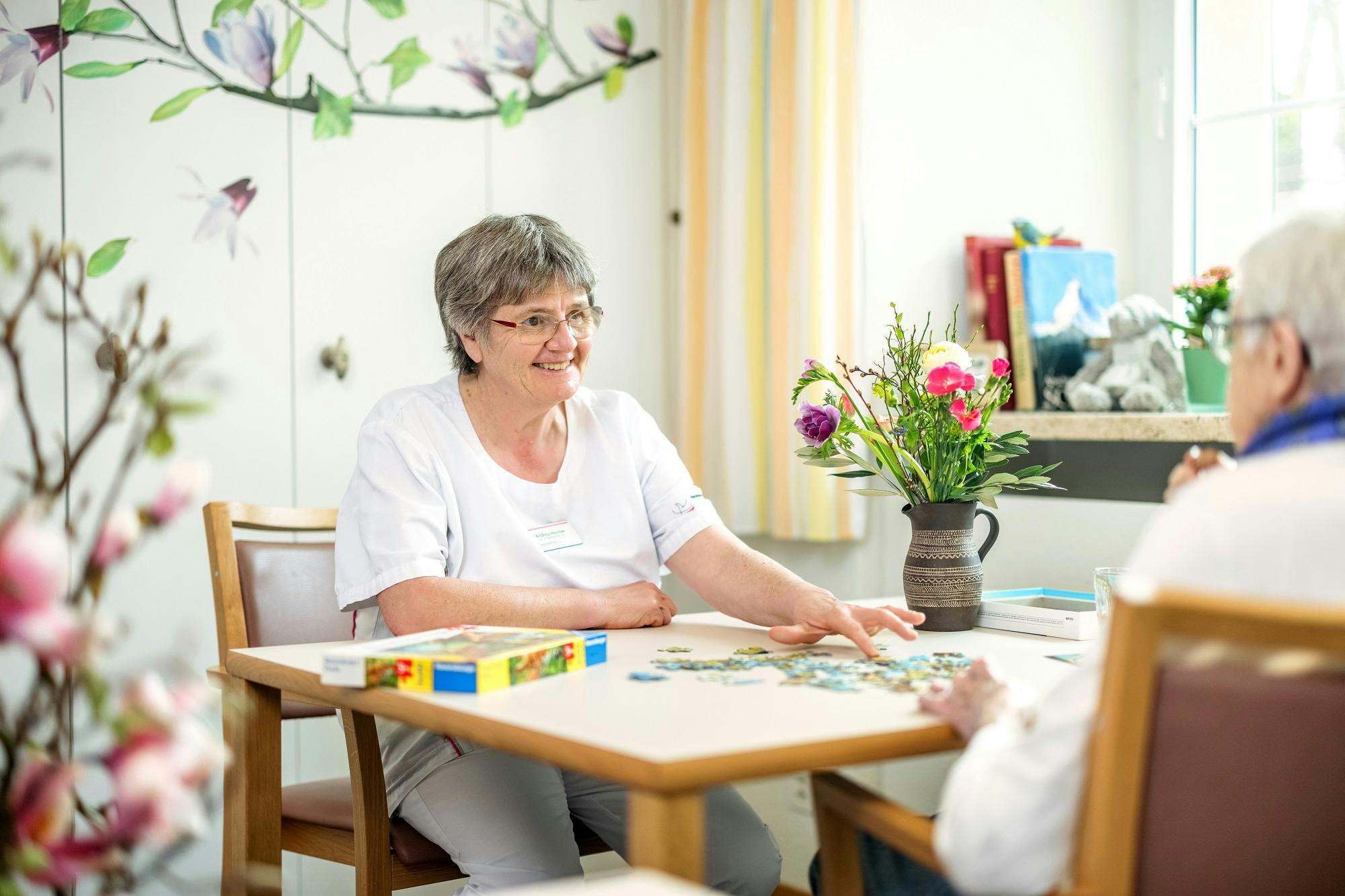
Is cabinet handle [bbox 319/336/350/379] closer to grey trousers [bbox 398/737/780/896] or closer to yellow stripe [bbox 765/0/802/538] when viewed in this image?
yellow stripe [bbox 765/0/802/538]

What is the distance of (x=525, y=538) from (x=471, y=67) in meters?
1.51

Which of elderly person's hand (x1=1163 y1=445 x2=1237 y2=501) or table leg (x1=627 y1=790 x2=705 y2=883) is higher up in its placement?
elderly person's hand (x1=1163 y1=445 x2=1237 y2=501)

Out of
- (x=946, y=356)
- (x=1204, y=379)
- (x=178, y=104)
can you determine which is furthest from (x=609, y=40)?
(x=946, y=356)

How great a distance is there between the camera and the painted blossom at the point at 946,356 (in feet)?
6.05

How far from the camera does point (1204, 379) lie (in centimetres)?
260

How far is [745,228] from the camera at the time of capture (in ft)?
10.2

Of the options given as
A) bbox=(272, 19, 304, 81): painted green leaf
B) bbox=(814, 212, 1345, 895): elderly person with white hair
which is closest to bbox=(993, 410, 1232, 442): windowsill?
bbox=(814, 212, 1345, 895): elderly person with white hair

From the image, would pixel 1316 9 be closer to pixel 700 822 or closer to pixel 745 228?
pixel 745 228

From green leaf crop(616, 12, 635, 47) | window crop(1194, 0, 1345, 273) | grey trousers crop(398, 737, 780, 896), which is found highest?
green leaf crop(616, 12, 635, 47)

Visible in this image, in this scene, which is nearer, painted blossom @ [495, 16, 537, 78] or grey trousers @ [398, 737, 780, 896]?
grey trousers @ [398, 737, 780, 896]

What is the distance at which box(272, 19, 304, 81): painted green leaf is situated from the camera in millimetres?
2857

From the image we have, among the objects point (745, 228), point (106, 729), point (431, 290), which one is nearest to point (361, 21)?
point (431, 290)

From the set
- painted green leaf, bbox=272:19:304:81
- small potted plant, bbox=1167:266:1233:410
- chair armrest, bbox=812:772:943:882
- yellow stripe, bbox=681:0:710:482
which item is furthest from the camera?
yellow stripe, bbox=681:0:710:482

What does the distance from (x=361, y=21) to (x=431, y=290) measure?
0.63m
